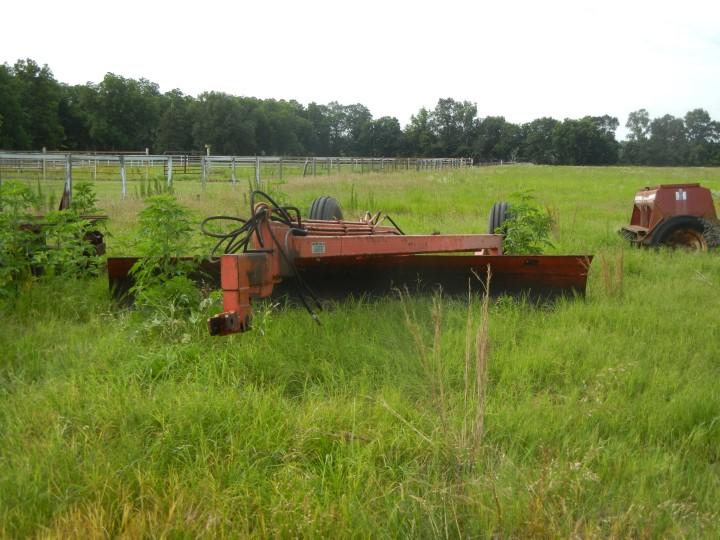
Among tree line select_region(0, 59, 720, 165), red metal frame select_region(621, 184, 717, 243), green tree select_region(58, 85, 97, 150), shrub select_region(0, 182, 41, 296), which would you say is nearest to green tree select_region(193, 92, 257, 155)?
tree line select_region(0, 59, 720, 165)

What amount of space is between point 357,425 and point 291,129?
337 feet

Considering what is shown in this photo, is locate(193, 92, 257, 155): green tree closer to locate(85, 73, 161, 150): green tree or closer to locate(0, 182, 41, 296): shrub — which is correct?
locate(85, 73, 161, 150): green tree

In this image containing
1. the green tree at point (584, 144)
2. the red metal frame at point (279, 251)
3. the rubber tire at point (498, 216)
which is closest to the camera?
the red metal frame at point (279, 251)

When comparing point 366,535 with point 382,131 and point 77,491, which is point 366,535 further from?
point 382,131

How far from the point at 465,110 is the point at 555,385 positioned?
13143 cm

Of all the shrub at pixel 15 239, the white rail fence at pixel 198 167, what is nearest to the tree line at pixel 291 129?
the white rail fence at pixel 198 167

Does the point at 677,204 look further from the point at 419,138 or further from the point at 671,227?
the point at 419,138

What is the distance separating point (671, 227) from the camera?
24.7ft

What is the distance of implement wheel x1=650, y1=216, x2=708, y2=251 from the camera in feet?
24.3

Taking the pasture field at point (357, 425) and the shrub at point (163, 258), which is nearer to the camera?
the pasture field at point (357, 425)

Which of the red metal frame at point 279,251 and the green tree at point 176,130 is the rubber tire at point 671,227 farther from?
the green tree at point 176,130

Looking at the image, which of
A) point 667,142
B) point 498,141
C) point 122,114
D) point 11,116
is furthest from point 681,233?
point 667,142

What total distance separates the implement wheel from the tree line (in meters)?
66.2

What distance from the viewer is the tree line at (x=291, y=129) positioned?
71.8m
